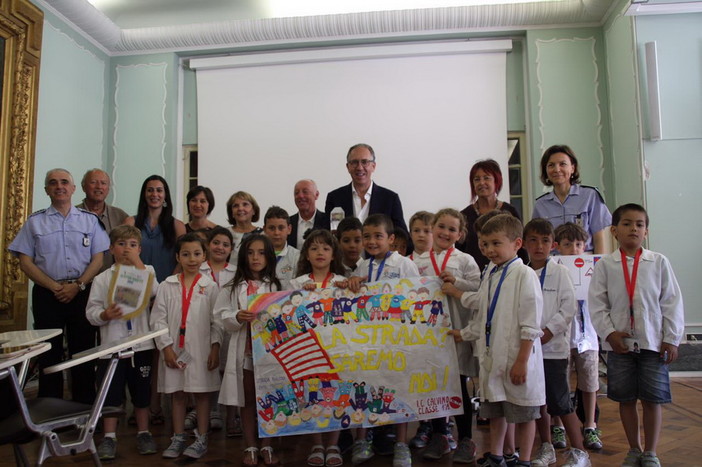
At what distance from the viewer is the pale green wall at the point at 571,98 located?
6184 millimetres

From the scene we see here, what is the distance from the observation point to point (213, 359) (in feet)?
9.53

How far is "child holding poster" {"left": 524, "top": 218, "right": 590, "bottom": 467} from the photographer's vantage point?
2.52 meters

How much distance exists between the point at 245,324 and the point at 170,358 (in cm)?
47

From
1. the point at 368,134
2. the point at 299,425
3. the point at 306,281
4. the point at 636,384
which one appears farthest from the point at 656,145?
the point at 299,425

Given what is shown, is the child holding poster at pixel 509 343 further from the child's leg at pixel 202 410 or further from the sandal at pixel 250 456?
the child's leg at pixel 202 410

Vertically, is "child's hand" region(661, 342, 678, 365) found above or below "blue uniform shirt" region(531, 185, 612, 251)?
below

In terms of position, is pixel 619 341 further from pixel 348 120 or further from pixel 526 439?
pixel 348 120

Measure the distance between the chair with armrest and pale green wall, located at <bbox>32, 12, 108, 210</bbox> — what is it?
12.9ft

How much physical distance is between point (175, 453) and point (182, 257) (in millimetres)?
1054

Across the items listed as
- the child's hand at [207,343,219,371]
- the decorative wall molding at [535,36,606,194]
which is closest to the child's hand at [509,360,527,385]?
the child's hand at [207,343,219,371]

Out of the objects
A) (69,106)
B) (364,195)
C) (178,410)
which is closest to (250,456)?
(178,410)

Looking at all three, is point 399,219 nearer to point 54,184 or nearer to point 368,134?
point 54,184

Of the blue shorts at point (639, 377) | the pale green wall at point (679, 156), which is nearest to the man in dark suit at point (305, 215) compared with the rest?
the blue shorts at point (639, 377)

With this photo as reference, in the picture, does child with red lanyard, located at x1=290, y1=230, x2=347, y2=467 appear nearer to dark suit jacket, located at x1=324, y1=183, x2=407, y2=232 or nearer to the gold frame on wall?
dark suit jacket, located at x1=324, y1=183, x2=407, y2=232
